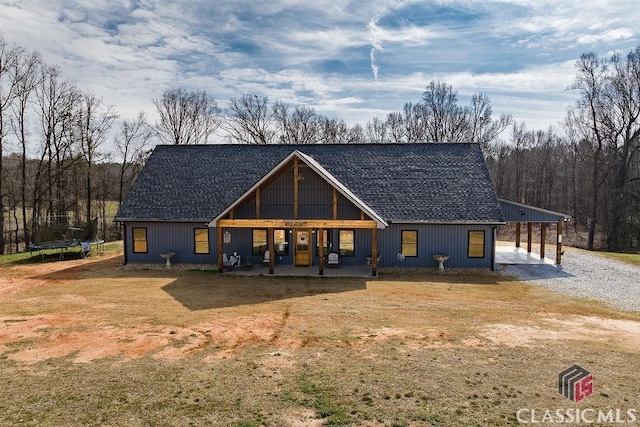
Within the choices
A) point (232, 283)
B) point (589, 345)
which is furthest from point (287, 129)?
point (589, 345)

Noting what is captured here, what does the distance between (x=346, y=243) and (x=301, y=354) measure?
36.8ft

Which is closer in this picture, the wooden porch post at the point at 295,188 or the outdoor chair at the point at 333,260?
the wooden porch post at the point at 295,188

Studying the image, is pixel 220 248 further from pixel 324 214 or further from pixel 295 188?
pixel 324 214

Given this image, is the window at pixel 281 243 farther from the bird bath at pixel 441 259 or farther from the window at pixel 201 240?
the bird bath at pixel 441 259

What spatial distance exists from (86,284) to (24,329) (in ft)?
20.2

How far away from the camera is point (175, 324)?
38.6ft

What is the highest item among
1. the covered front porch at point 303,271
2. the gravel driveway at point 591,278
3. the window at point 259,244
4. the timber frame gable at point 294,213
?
the timber frame gable at point 294,213

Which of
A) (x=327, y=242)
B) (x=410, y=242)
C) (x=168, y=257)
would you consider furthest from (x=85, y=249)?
(x=410, y=242)

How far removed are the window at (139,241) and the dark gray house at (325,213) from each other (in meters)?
0.05

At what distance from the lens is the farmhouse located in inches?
755

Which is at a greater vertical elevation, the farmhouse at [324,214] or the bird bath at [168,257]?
the farmhouse at [324,214]

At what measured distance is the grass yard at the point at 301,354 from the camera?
688 cm

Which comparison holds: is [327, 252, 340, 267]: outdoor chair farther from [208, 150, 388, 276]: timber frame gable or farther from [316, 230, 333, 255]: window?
[208, 150, 388, 276]: timber frame gable

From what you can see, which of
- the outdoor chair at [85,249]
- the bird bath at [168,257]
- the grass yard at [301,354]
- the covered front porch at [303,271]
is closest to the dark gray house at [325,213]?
the covered front porch at [303,271]
